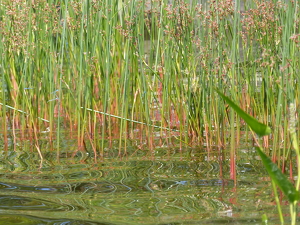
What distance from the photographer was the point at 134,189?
1686mm

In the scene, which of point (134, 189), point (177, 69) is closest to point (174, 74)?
point (177, 69)

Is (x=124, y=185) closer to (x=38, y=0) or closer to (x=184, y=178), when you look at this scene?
(x=184, y=178)

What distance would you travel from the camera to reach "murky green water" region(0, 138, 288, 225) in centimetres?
138

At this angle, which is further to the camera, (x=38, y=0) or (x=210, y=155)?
(x=38, y=0)

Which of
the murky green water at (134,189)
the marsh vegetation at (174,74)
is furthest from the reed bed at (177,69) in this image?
the murky green water at (134,189)

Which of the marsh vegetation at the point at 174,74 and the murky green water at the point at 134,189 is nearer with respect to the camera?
the murky green water at the point at 134,189

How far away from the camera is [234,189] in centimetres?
165

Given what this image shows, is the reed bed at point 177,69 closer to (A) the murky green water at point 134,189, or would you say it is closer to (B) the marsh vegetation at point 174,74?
(B) the marsh vegetation at point 174,74

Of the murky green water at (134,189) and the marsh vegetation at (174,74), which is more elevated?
the marsh vegetation at (174,74)

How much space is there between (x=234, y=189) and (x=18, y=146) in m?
1.26

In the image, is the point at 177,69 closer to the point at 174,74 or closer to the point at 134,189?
the point at 174,74

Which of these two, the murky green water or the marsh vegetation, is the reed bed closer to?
the marsh vegetation

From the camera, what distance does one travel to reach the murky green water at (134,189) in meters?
1.38

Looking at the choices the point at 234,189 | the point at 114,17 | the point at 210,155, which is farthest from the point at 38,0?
the point at 234,189
